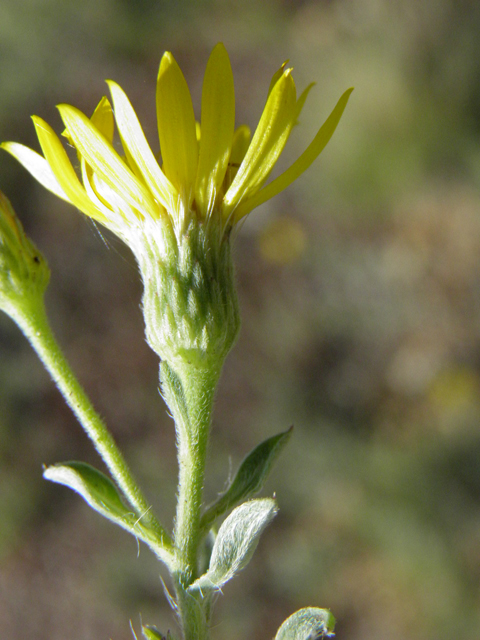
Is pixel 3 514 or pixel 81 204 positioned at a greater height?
pixel 81 204

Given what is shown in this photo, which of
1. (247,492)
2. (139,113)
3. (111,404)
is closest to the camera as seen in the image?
(247,492)

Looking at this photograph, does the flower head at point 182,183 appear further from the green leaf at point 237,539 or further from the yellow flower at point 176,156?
the green leaf at point 237,539

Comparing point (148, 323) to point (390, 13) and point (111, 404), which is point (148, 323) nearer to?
point (111, 404)

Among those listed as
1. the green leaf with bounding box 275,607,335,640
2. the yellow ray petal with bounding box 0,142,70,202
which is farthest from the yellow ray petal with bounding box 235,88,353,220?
the green leaf with bounding box 275,607,335,640

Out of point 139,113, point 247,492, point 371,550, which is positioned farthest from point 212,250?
point 139,113

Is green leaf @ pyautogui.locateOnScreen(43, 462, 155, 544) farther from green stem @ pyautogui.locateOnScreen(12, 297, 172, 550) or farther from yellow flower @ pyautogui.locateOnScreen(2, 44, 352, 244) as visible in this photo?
yellow flower @ pyautogui.locateOnScreen(2, 44, 352, 244)

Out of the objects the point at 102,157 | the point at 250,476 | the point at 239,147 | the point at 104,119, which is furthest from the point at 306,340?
the point at 102,157
